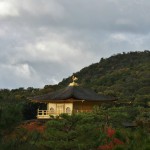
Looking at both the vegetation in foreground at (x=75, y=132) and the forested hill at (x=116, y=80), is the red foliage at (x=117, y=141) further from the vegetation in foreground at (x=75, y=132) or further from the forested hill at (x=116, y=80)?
the forested hill at (x=116, y=80)

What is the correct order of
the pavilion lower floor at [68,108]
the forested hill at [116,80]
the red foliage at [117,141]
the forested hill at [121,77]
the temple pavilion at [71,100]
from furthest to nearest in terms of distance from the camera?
the forested hill at [121,77], the forested hill at [116,80], the pavilion lower floor at [68,108], the temple pavilion at [71,100], the red foliage at [117,141]

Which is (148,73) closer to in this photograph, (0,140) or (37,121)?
(37,121)

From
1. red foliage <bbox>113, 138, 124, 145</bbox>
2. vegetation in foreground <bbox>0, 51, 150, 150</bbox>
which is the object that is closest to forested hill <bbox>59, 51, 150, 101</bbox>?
vegetation in foreground <bbox>0, 51, 150, 150</bbox>

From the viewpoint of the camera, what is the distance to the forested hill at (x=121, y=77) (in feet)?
289

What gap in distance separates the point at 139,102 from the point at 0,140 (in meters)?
56.2

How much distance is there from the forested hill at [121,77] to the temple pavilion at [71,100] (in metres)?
21.7

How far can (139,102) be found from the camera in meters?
72.4

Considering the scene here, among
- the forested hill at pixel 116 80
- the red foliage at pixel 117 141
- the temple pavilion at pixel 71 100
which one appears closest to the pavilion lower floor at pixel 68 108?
the temple pavilion at pixel 71 100

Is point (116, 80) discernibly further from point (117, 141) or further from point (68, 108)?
point (117, 141)

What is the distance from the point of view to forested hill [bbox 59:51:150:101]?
8819 cm

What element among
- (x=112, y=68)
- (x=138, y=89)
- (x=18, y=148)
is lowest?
(x=18, y=148)

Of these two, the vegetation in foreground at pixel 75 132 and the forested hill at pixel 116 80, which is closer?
the vegetation in foreground at pixel 75 132

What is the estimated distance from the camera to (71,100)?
48625 mm

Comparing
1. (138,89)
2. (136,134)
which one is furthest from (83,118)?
(138,89)
